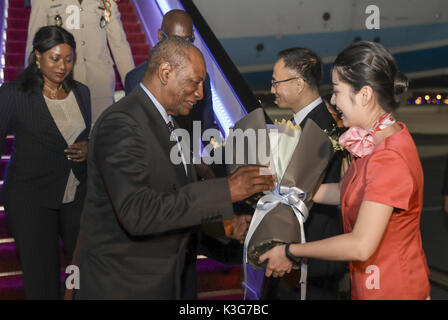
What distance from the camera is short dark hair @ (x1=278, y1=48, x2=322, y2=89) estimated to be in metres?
3.38

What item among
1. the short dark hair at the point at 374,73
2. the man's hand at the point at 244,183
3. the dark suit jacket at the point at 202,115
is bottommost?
the man's hand at the point at 244,183

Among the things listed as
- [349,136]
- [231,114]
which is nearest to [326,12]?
[231,114]

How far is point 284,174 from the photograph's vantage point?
231cm

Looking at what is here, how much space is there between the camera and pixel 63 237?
3287 mm

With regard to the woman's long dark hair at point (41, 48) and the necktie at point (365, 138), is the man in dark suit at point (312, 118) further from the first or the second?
the woman's long dark hair at point (41, 48)

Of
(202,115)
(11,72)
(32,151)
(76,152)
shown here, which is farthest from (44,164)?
(11,72)

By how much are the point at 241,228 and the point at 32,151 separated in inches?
58.5

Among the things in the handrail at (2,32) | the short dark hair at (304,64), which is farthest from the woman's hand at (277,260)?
the handrail at (2,32)

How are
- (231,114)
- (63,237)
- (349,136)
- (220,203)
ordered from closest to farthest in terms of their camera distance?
1. (220,203)
2. (349,136)
3. (63,237)
4. (231,114)

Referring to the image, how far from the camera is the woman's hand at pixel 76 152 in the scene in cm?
329

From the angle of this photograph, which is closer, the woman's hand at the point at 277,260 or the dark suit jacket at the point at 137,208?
the dark suit jacket at the point at 137,208

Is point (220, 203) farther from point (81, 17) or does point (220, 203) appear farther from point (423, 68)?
point (423, 68)

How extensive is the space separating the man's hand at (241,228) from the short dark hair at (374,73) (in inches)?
35.2

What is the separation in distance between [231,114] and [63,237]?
2.35 m
